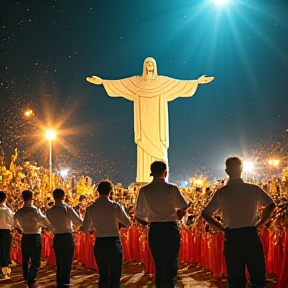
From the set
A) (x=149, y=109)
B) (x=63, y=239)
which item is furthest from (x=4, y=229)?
(x=149, y=109)

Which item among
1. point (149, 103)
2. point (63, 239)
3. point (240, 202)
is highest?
point (149, 103)

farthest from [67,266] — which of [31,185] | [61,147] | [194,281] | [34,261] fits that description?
[61,147]

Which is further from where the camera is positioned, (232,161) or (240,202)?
(232,161)

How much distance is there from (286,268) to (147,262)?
3.15 metres

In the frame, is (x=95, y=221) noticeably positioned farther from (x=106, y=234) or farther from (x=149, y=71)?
(x=149, y=71)

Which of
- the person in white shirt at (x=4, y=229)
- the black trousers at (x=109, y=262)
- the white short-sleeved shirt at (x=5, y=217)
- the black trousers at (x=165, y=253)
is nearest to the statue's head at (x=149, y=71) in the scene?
the person in white shirt at (x=4, y=229)

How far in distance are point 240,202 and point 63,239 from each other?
3.42 metres

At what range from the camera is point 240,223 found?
4488 millimetres

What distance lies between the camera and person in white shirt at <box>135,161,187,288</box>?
494 centimetres

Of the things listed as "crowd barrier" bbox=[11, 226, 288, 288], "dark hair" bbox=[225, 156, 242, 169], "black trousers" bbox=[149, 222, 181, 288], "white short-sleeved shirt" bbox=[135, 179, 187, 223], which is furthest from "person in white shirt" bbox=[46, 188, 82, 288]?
"dark hair" bbox=[225, 156, 242, 169]

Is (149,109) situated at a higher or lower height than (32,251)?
higher

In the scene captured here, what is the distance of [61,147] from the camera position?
3397cm

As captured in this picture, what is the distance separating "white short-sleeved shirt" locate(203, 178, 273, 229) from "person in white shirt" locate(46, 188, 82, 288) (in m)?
3.05

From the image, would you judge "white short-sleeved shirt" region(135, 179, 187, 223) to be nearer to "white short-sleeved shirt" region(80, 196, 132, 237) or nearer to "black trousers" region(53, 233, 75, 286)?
"white short-sleeved shirt" region(80, 196, 132, 237)
